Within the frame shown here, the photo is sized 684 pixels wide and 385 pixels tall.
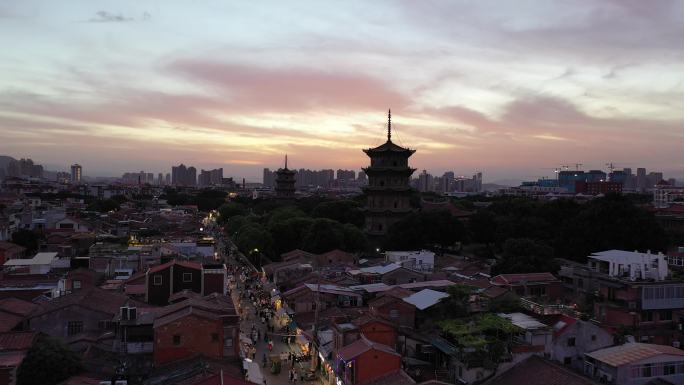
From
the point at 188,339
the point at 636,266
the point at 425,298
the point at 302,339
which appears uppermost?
the point at 636,266

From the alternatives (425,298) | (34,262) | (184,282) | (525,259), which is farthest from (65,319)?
(525,259)

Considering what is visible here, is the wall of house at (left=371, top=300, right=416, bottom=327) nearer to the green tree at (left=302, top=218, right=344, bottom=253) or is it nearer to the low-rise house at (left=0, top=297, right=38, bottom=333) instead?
the low-rise house at (left=0, top=297, right=38, bottom=333)

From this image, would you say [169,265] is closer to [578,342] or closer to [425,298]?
[425,298]

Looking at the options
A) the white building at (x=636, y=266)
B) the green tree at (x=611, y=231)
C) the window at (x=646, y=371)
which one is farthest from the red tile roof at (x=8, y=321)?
the green tree at (x=611, y=231)

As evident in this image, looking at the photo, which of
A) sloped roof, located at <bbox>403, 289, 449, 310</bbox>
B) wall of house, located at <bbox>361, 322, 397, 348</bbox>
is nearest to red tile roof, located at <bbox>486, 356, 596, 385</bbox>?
wall of house, located at <bbox>361, 322, 397, 348</bbox>

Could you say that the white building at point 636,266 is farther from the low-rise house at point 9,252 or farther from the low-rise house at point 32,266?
the low-rise house at point 9,252

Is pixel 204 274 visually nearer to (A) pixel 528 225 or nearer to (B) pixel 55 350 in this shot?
(B) pixel 55 350

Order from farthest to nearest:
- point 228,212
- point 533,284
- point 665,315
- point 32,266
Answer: point 228,212, point 32,266, point 533,284, point 665,315

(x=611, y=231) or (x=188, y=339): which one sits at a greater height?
(x=611, y=231)
